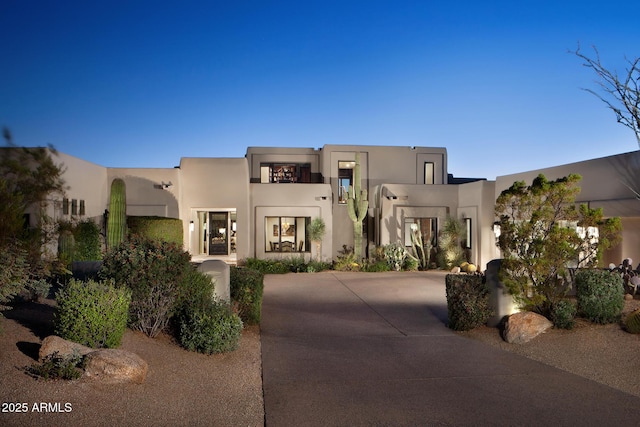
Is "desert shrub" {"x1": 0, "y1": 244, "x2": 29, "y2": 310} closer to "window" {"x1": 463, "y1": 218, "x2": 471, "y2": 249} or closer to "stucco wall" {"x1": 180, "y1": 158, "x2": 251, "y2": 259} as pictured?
"stucco wall" {"x1": 180, "y1": 158, "x2": 251, "y2": 259}

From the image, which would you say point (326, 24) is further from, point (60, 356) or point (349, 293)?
point (60, 356)

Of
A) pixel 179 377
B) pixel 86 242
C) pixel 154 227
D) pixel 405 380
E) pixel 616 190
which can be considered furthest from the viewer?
pixel 154 227

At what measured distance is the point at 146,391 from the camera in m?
5.03

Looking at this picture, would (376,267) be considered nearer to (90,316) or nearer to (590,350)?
(590,350)

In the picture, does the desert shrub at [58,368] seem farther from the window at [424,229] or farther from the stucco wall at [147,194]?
the window at [424,229]

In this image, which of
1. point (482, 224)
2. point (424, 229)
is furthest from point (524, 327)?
point (424, 229)

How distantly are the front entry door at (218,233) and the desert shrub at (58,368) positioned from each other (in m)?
18.9

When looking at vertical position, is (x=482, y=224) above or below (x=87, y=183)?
below

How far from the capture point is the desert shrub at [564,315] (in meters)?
8.08

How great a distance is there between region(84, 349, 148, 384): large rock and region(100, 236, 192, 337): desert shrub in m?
1.81

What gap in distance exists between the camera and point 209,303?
24.6ft

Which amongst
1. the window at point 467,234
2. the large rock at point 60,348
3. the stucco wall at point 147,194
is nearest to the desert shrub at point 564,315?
the large rock at point 60,348

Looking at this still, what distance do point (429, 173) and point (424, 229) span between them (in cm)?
592

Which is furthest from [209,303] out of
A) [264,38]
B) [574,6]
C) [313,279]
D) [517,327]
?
[574,6]
